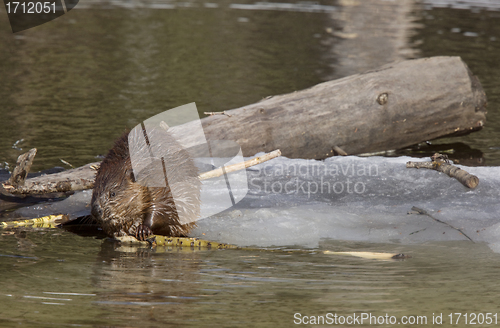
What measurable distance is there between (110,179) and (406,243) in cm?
216

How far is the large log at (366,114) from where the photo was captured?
631 cm

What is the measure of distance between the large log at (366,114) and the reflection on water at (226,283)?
238 cm

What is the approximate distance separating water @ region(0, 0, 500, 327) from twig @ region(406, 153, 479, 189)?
0.94 metres

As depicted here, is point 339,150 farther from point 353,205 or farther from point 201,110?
point 201,110

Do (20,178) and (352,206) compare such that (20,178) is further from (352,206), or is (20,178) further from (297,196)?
(352,206)

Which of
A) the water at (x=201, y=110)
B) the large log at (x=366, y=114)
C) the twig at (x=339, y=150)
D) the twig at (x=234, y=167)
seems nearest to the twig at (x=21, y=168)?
the water at (x=201, y=110)

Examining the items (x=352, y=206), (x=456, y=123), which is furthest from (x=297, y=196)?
(x=456, y=123)

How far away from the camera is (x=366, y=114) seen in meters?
6.59

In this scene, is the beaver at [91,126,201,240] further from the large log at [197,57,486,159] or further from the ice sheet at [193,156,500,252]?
the large log at [197,57,486,159]

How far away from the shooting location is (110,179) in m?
4.08

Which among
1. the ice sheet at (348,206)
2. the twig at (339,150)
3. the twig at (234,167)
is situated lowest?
the ice sheet at (348,206)

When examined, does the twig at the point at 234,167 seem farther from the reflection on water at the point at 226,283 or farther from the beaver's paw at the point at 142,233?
the reflection on water at the point at 226,283

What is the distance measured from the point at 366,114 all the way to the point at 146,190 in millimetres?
3300

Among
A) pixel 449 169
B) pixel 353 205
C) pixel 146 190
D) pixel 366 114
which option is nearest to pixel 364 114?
pixel 366 114
